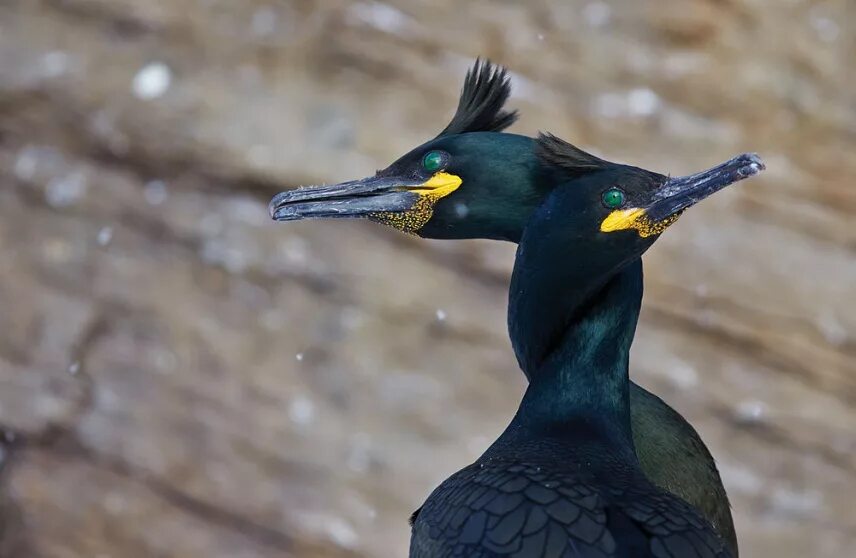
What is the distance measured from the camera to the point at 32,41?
429 centimetres

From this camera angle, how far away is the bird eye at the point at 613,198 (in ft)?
5.73

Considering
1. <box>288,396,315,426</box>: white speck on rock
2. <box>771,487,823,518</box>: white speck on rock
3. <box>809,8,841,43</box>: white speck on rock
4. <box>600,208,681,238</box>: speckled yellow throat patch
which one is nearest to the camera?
<box>600,208,681,238</box>: speckled yellow throat patch

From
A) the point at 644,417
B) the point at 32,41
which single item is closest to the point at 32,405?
the point at 32,41

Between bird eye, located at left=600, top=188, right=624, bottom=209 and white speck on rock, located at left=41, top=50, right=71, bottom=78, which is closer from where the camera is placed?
bird eye, located at left=600, top=188, right=624, bottom=209

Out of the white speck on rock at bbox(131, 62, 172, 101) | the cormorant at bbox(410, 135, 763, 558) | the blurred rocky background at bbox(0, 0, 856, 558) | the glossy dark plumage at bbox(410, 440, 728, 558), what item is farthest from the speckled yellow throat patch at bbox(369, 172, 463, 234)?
the white speck on rock at bbox(131, 62, 172, 101)

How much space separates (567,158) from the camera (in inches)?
72.4

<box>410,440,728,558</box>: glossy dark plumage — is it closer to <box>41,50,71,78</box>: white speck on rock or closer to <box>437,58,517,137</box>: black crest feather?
<box>437,58,517,137</box>: black crest feather

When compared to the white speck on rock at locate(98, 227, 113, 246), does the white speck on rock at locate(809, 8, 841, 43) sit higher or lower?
higher

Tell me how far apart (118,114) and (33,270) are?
0.64 meters

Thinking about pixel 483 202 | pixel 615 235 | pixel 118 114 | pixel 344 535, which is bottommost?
pixel 615 235

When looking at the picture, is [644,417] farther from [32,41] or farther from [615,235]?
[32,41]

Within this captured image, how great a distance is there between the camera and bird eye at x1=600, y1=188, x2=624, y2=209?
5.73ft

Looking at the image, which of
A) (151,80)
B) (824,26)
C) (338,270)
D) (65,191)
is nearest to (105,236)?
(65,191)

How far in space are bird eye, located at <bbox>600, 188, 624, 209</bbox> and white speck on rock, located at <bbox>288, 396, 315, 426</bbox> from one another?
2402 millimetres
